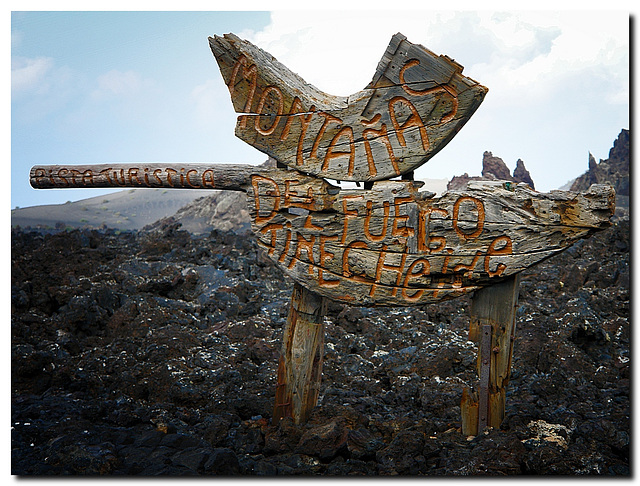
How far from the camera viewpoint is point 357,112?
412cm

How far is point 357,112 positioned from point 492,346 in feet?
6.63

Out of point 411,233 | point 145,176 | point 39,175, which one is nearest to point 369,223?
point 411,233

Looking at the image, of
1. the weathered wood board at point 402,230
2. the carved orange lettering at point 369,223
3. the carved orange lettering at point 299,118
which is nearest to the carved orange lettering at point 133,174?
the weathered wood board at point 402,230

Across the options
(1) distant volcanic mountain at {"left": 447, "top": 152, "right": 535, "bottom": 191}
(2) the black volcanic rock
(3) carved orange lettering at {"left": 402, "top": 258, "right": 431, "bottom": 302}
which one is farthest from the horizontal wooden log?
(1) distant volcanic mountain at {"left": 447, "top": 152, "right": 535, "bottom": 191}

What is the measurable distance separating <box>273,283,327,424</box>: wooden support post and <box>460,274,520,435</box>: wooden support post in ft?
4.05

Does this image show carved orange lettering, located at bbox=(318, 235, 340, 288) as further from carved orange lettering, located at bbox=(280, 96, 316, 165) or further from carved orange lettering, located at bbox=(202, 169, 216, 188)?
carved orange lettering, located at bbox=(202, 169, 216, 188)

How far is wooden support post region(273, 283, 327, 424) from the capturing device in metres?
4.61

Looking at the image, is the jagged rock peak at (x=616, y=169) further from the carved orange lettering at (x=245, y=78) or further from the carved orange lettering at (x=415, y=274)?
the carved orange lettering at (x=245, y=78)

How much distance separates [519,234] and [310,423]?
2276 millimetres

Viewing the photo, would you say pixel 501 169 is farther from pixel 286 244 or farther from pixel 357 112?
pixel 286 244

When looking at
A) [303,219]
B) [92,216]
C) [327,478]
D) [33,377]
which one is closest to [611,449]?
[327,478]

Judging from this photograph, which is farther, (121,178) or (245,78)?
(121,178)

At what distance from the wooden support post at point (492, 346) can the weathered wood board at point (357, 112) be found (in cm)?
115

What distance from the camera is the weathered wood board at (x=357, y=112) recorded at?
3.92 meters
